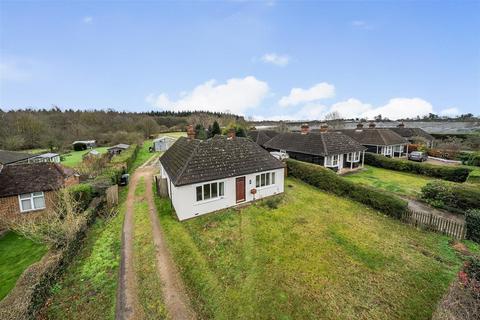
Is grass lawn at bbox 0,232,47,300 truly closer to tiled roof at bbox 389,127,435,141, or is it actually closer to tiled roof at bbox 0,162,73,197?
tiled roof at bbox 0,162,73,197

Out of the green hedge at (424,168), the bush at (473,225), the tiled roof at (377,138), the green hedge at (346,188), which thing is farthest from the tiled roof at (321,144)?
the bush at (473,225)

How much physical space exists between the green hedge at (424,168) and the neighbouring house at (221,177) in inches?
760

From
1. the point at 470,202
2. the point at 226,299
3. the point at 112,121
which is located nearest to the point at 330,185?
the point at 470,202

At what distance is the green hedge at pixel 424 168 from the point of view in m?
23.0

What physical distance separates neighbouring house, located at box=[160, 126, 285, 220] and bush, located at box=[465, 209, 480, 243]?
1196 cm

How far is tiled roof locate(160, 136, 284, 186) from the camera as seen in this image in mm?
14742

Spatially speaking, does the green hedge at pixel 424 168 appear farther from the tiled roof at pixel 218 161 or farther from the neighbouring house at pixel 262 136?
the neighbouring house at pixel 262 136

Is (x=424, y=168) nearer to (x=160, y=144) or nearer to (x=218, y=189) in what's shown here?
(x=218, y=189)

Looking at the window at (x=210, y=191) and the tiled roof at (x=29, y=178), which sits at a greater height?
the tiled roof at (x=29, y=178)

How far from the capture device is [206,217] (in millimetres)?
14781

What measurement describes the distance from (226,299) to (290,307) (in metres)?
2.43

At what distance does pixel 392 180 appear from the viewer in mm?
23938

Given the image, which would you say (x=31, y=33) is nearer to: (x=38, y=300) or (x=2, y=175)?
(x=2, y=175)

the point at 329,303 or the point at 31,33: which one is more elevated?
the point at 31,33
